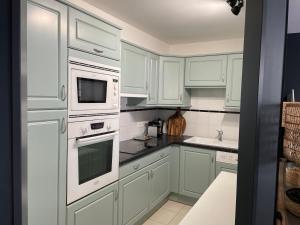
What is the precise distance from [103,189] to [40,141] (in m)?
0.78

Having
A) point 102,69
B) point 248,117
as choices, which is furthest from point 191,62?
point 248,117

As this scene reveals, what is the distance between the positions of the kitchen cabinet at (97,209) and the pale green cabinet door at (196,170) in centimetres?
132

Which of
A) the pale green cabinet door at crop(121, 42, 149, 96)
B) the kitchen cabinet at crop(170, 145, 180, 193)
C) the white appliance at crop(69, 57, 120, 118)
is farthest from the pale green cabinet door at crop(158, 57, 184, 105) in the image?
the white appliance at crop(69, 57, 120, 118)

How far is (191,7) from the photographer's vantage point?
88.1 inches

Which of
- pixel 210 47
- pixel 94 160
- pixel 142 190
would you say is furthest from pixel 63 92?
pixel 210 47

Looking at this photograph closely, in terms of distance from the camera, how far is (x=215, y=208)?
46.6 inches

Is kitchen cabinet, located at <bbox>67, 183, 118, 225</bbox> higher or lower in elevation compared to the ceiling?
lower

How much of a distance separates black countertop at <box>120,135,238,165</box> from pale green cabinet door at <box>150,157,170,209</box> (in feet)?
0.75

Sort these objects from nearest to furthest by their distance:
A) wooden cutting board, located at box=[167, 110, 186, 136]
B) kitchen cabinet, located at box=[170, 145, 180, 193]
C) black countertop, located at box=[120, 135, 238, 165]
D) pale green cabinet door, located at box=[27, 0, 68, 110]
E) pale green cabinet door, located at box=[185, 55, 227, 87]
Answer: pale green cabinet door, located at box=[27, 0, 68, 110] < black countertop, located at box=[120, 135, 238, 165] < pale green cabinet door, located at box=[185, 55, 227, 87] < kitchen cabinet, located at box=[170, 145, 180, 193] < wooden cutting board, located at box=[167, 110, 186, 136]

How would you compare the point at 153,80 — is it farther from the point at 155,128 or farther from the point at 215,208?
the point at 215,208

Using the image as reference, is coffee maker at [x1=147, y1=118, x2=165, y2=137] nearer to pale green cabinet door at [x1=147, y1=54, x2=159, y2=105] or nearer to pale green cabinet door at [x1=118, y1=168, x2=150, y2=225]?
pale green cabinet door at [x1=147, y1=54, x2=159, y2=105]

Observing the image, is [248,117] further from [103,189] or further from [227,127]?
[227,127]

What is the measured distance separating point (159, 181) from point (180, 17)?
204 cm

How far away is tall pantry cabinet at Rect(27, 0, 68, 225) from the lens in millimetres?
1297
